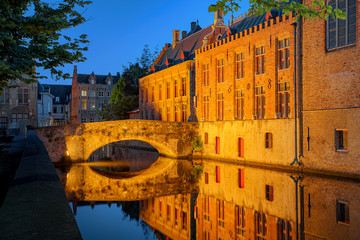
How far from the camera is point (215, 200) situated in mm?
11859

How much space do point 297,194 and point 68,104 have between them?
6419cm

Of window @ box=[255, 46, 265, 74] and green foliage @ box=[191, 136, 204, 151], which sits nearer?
window @ box=[255, 46, 265, 74]

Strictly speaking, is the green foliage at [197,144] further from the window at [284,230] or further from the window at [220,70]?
the window at [284,230]

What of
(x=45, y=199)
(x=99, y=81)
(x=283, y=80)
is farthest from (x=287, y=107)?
(x=99, y=81)

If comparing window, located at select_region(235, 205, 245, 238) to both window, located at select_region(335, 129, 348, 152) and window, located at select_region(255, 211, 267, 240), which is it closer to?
window, located at select_region(255, 211, 267, 240)

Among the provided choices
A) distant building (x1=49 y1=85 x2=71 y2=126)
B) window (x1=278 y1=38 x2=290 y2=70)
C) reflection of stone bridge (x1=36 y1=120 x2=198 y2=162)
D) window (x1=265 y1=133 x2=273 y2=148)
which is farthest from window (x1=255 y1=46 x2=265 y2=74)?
distant building (x1=49 y1=85 x2=71 y2=126)

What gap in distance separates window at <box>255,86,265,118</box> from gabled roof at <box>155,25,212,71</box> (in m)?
11.4

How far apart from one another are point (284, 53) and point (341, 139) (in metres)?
5.97

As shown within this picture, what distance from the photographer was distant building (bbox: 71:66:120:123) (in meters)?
61.8

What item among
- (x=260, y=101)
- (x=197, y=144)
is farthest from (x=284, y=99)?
(x=197, y=144)

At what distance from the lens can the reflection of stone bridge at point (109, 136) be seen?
2191 cm

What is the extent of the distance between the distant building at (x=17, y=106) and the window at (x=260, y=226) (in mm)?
31695

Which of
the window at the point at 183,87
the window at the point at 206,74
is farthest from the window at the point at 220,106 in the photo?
the window at the point at 183,87

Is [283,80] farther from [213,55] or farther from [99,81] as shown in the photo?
[99,81]
